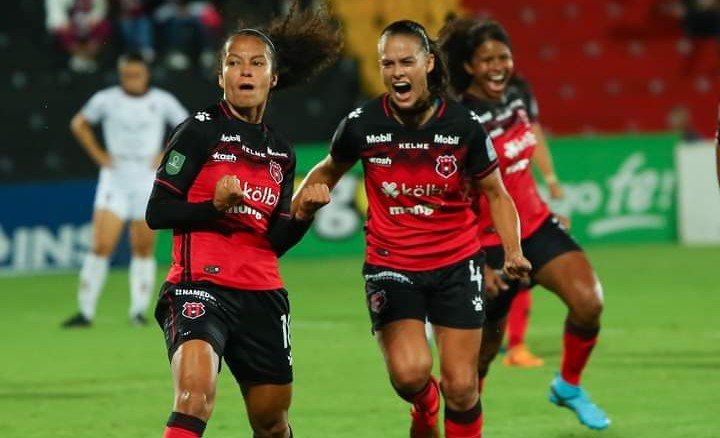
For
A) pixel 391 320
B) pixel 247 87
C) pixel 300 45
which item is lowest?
pixel 391 320

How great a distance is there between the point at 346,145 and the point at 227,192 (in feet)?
4.67

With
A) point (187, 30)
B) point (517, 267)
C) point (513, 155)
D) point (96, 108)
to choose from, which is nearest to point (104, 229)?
point (96, 108)

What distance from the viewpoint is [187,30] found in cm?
2102

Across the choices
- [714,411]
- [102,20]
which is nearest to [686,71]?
[102,20]

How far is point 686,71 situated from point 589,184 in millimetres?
6333

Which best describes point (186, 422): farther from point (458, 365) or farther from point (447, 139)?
point (447, 139)

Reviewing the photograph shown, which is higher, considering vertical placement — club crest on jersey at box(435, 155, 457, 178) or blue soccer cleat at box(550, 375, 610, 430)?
club crest on jersey at box(435, 155, 457, 178)

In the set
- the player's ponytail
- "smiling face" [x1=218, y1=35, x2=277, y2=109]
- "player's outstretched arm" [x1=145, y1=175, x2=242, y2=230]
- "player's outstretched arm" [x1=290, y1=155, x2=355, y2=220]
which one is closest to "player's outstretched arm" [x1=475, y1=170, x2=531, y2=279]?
"player's outstretched arm" [x1=290, y1=155, x2=355, y2=220]

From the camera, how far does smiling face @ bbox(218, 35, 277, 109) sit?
6.35 metres

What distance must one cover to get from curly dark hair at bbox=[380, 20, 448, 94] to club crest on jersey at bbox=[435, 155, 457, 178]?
357 mm

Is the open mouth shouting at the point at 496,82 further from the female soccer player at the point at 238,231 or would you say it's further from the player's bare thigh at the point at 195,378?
the player's bare thigh at the point at 195,378

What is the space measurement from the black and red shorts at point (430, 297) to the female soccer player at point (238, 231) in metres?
0.85

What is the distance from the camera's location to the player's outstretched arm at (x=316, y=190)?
6223 millimetres

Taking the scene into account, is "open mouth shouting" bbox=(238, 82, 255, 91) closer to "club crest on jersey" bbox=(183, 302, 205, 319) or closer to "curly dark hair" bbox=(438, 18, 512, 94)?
Answer: "club crest on jersey" bbox=(183, 302, 205, 319)
